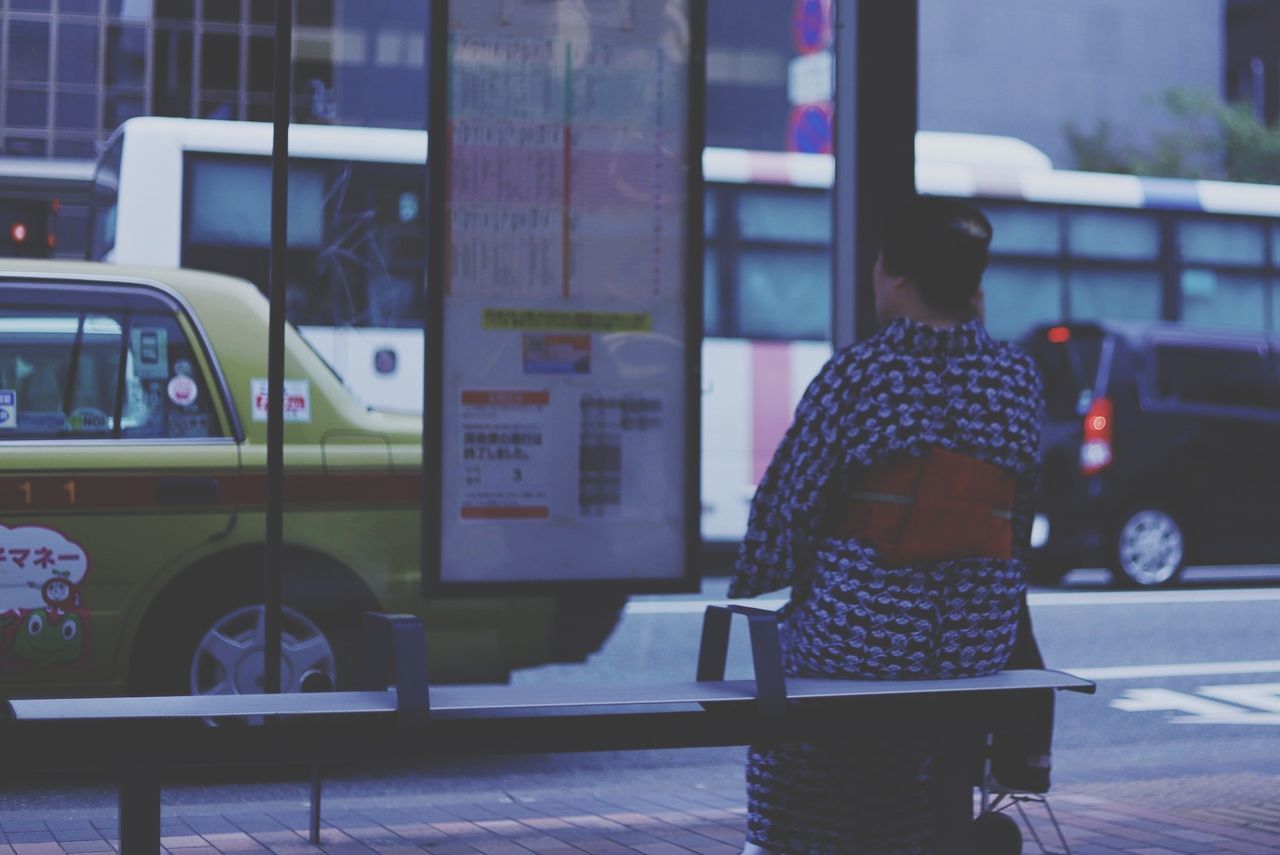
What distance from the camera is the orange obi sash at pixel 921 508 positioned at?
3320mm

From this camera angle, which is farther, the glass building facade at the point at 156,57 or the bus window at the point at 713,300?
the bus window at the point at 713,300

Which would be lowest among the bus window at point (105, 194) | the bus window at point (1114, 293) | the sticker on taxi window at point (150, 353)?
the sticker on taxi window at point (150, 353)

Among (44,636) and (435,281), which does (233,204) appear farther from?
(435,281)

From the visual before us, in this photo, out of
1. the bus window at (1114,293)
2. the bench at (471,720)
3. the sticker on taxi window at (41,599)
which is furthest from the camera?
the bus window at (1114,293)

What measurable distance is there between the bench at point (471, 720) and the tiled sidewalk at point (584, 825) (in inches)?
56.6

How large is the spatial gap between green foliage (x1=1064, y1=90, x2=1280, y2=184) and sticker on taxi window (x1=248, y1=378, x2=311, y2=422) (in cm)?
1190

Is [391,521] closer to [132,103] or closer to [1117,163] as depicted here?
[132,103]

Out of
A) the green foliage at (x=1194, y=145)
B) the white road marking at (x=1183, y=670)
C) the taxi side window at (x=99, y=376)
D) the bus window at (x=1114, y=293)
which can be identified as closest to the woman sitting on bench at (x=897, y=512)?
the taxi side window at (x=99, y=376)

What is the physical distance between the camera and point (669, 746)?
3514 mm

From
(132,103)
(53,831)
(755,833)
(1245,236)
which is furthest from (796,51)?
(1245,236)

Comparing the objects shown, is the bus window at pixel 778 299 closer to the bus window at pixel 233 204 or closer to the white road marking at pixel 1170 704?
the white road marking at pixel 1170 704

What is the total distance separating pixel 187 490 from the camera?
6.09 metres

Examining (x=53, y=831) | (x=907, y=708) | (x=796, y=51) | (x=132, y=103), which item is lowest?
(x=53, y=831)

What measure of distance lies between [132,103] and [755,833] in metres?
4.27
